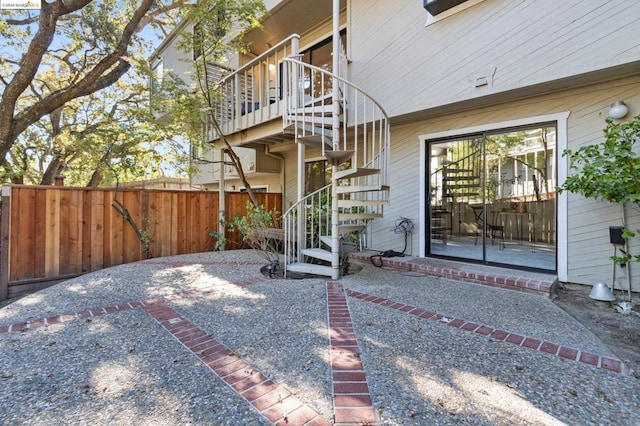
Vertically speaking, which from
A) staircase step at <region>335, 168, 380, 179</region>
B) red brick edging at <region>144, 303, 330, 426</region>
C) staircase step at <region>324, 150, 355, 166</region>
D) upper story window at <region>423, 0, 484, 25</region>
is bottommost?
red brick edging at <region>144, 303, 330, 426</region>

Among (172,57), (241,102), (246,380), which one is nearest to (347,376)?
(246,380)

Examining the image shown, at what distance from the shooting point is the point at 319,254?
4812 mm

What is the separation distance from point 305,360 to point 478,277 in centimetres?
315

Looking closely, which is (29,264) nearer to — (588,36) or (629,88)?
(588,36)

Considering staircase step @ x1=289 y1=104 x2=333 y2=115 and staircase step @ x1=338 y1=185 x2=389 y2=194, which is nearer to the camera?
staircase step @ x1=338 y1=185 x2=389 y2=194

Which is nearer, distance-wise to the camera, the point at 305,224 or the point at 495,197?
the point at 305,224

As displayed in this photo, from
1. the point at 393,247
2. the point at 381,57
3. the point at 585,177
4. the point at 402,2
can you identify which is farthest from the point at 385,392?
the point at 402,2

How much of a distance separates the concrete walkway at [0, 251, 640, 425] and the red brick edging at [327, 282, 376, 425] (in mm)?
10

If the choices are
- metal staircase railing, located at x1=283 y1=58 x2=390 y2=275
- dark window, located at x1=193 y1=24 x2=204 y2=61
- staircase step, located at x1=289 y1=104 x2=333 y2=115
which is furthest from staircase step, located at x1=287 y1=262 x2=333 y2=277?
dark window, located at x1=193 y1=24 x2=204 y2=61

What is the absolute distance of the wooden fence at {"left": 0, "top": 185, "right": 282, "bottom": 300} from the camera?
4996mm

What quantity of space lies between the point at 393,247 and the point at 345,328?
11.6 feet

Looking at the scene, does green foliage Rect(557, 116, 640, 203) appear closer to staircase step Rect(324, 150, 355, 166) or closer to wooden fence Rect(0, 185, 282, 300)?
staircase step Rect(324, 150, 355, 166)

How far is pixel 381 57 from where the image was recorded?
5.61m

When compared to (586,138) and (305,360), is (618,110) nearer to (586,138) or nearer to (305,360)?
(586,138)
